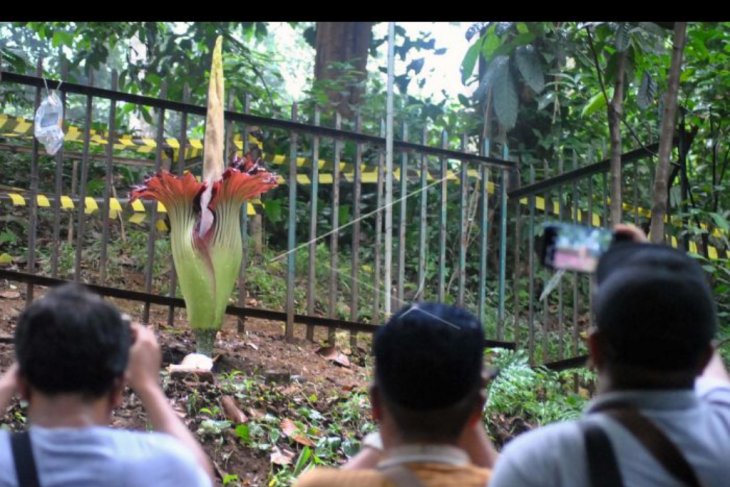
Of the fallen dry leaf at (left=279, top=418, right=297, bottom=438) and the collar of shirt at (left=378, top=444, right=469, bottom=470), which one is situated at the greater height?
the collar of shirt at (left=378, top=444, right=469, bottom=470)

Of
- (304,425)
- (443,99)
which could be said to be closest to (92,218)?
(443,99)

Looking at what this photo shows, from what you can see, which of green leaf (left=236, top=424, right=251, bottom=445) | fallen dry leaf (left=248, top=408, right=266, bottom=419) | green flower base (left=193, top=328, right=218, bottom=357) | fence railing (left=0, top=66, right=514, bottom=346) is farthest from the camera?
fence railing (left=0, top=66, right=514, bottom=346)

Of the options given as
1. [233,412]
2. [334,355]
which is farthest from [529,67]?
[233,412]

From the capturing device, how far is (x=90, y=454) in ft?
5.29

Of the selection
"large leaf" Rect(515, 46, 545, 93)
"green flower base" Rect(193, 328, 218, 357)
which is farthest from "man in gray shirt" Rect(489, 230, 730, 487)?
"large leaf" Rect(515, 46, 545, 93)

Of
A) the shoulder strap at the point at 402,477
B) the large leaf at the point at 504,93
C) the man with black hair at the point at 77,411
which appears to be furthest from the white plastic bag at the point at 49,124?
the shoulder strap at the point at 402,477

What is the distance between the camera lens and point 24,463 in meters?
1.60

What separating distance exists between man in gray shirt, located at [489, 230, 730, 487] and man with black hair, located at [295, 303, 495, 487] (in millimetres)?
125

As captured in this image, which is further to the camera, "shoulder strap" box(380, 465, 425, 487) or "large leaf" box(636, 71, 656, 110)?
"large leaf" box(636, 71, 656, 110)

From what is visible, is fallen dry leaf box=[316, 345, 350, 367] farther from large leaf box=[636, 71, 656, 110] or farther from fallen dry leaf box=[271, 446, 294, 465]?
large leaf box=[636, 71, 656, 110]

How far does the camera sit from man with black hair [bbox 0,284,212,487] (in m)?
1.60

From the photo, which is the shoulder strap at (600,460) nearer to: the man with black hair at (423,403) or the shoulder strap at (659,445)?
the shoulder strap at (659,445)

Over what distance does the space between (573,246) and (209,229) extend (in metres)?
3.32

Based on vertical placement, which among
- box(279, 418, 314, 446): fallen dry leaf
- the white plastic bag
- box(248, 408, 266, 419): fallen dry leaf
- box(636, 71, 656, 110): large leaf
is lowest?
box(279, 418, 314, 446): fallen dry leaf
